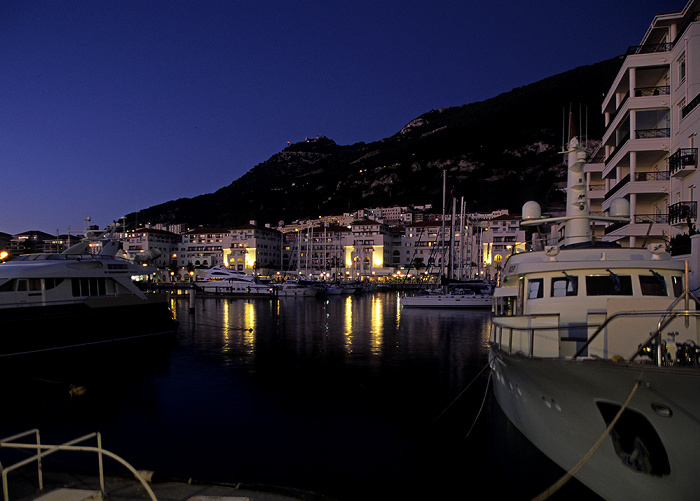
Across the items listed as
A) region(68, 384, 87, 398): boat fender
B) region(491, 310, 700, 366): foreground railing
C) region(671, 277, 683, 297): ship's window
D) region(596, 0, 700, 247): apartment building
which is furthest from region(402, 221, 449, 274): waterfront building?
region(491, 310, 700, 366): foreground railing

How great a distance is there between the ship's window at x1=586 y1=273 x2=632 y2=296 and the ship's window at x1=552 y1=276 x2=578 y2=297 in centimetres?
25

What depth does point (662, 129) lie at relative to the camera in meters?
25.0

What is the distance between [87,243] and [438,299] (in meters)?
36.0

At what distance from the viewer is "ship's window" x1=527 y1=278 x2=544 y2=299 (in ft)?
35.2

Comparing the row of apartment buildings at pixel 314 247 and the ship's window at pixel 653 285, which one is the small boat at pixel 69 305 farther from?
the row of apartment buildings at pixel 314 247

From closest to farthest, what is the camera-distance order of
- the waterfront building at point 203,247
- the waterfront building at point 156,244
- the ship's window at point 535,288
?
the ship's window at point 535,288
the waterfront building at point 156,244
the waterfront building at point 203,247

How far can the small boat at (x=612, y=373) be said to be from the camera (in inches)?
230

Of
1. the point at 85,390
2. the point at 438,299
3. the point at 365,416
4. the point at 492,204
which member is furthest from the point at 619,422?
the point at 492,204

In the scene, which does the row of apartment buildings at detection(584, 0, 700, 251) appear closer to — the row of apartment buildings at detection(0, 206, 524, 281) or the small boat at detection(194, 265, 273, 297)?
the small boat at detection(194, 265, 273, 297)

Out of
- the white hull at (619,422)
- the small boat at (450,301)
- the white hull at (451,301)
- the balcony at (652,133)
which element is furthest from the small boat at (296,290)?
the white hull at (619,422)

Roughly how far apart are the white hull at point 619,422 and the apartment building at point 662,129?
1607 cm

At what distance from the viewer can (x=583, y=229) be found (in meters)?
12.9

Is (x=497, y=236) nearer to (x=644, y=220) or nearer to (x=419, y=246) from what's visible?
(x=419, y=246)

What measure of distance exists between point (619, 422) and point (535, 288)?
4582mm
